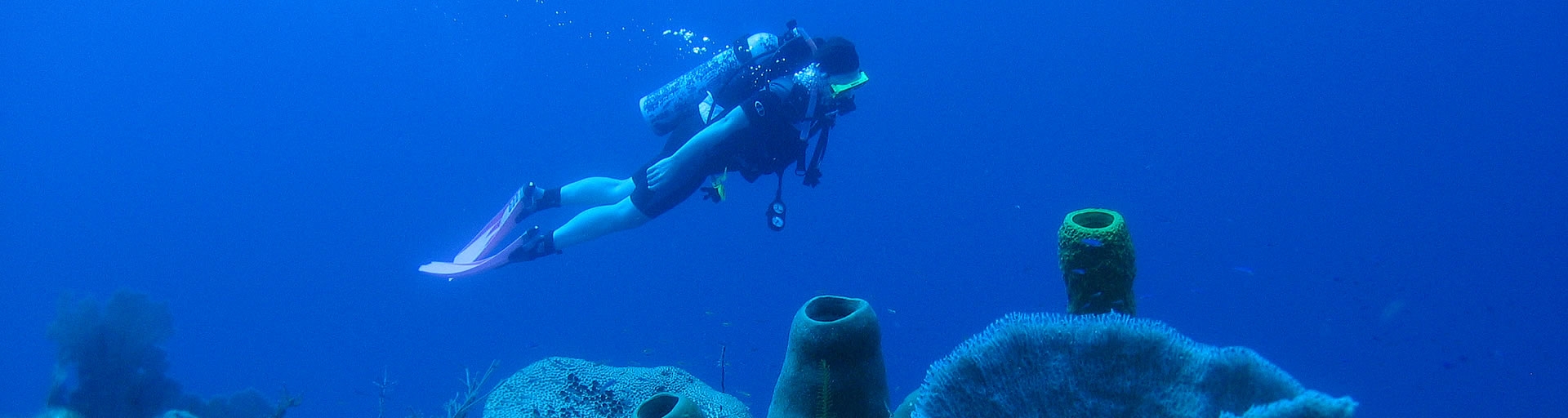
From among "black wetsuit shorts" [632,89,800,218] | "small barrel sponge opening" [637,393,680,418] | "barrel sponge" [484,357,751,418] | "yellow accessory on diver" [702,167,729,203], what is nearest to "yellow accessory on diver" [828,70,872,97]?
"black wetsuit shorts" [632,89,800,218]

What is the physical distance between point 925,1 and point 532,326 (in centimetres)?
3220

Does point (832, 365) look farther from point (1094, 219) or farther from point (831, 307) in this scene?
point (1094, 219)

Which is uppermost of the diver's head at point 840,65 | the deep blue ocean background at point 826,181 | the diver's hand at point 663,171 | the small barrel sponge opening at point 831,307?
the deep blue ocean background at point 826,181

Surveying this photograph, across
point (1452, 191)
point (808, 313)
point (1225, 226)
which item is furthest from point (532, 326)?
point (1452, 191)

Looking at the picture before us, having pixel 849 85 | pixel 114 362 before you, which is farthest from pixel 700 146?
pixel 114 362

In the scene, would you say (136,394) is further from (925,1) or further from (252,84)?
(252,84)

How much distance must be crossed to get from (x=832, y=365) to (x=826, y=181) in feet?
146

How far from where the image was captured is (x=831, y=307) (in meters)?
2.82

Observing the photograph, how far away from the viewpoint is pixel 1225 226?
161ft

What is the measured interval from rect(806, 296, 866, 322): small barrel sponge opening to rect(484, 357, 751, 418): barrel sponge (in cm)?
99

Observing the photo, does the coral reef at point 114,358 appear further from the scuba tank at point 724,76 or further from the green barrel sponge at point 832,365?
the green barrel sponge at point 832,365

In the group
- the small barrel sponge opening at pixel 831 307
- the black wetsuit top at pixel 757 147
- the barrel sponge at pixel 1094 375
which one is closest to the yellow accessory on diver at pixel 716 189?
the black wetsuit top at pixel 757 147

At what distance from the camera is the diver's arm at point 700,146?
679 cm

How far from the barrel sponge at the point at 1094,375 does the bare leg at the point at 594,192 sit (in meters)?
6.49
